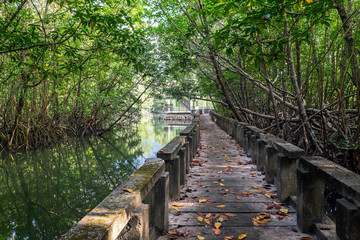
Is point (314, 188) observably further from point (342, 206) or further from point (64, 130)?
point (64, 130)

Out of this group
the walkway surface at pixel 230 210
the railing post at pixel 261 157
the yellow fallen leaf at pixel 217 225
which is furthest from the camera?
the railing post at pixel 261 157

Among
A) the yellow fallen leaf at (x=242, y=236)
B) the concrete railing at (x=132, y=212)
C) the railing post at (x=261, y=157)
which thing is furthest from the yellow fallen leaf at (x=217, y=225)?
the railing post at (x=261, y=157)

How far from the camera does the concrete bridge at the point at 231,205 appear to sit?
199cm

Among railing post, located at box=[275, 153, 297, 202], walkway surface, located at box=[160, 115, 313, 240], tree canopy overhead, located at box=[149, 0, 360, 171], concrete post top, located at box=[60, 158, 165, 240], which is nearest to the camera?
concrete post top, located at box=[60, 158, 165, 240]

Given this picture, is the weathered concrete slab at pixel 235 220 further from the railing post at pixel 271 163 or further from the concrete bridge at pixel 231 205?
the railing post at pixel 271 163

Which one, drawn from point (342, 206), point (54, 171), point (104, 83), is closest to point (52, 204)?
point (54, 171)

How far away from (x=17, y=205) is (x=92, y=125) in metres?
13.6

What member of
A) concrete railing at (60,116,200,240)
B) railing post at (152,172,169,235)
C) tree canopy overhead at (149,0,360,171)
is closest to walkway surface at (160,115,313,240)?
railing post at (152,172,169,235)

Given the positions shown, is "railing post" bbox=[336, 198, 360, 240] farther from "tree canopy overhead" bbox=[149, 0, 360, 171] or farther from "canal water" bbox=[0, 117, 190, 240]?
"canal water" bbox=[0, 117, 190, 240]

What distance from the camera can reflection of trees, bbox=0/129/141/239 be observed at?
712cm

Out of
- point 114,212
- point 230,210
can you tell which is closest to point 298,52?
point 230,210

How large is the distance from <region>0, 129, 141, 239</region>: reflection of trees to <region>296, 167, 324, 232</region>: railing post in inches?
238

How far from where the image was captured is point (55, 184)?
33.8ft

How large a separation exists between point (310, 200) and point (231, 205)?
4.17 feet
